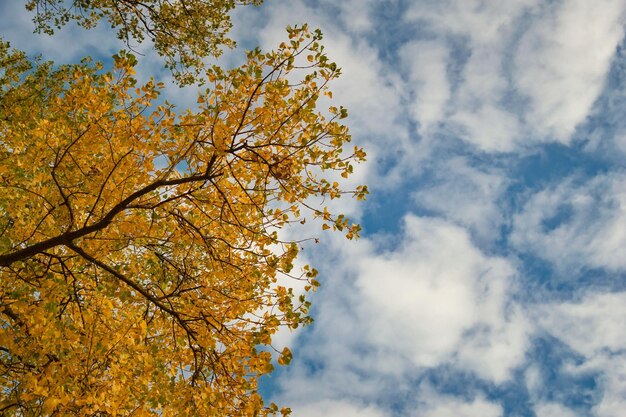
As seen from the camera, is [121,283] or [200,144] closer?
[200,144]

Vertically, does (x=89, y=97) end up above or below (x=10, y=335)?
above

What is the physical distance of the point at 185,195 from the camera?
6.77m

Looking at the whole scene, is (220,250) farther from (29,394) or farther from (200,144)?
(29,394)

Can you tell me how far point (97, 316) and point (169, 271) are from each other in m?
1.87

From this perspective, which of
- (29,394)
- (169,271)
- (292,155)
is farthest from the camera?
(169,271)

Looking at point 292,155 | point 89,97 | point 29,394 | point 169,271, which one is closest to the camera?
point 29,394

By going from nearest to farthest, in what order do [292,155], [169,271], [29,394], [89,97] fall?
[29,394]
[292,155]
[89,97]
[169,271]

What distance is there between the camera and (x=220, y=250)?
7.48 m

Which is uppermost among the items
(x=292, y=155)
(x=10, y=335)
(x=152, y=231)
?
(x=292, y=155)

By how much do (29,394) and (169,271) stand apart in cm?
312

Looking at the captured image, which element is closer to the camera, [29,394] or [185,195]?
[29,394]

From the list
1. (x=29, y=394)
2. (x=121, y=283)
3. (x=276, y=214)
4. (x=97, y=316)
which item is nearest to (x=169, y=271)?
(x=121, y=283)

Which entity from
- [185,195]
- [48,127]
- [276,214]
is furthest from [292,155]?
[48,127]

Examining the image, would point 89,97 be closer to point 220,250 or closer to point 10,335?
point 220,250
